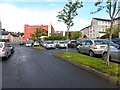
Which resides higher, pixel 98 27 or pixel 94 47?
pixel 98 27

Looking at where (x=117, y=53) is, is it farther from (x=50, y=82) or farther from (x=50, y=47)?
A: (x=50, y=47)

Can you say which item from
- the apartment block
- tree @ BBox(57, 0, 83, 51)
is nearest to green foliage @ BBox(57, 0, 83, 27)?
tree @ BBox(57, 0, 83, 51)

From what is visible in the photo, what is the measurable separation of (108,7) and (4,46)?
10875 mm

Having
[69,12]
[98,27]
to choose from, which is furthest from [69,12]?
A: [98,27]

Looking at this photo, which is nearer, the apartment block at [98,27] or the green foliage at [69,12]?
the green foliage at [69,12]

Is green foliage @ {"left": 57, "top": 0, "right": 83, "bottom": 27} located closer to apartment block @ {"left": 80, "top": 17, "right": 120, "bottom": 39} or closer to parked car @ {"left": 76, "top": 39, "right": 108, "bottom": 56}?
parked car @ {"left": 76, "top": 39, "right": 108, "bottom": 56}

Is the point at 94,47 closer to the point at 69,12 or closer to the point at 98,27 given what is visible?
the point at 69,12

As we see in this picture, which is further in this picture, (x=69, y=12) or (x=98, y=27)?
(x=98, y=27)

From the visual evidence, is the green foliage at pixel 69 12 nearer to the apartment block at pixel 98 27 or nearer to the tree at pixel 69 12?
the tree at pixel 69 12

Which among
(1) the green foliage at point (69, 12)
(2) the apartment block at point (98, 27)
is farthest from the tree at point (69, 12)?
(2) the apartment block at point (98, 27)

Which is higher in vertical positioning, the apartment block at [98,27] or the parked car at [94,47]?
the apartment block at [98,27]

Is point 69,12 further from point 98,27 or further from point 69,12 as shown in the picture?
point 98,27

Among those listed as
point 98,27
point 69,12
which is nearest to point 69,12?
point 69,12

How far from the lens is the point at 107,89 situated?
7949 mm
